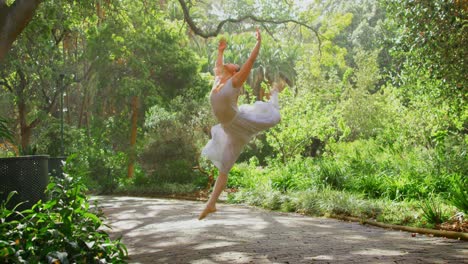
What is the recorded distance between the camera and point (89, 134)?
24.2m

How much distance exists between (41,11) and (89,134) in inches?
612

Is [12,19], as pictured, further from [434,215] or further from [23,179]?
[434,215]

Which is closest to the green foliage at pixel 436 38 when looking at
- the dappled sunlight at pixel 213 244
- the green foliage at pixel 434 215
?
the green foliage at pixel 434 215

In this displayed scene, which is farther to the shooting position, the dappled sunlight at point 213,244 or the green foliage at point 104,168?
the green foliage at point 104,168

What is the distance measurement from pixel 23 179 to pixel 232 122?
7.38 ft

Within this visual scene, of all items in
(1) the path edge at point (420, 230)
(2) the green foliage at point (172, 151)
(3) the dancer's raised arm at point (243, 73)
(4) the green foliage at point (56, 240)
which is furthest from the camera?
(2) the green foliage at point (172, 151)

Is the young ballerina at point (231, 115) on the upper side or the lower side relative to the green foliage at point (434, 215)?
Answer: upper

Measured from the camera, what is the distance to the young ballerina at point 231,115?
507cm

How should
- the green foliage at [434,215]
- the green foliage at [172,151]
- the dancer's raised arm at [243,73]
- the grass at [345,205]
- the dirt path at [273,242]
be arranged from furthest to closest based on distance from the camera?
1. the green foliage at [172,151]
2. the grass at [345,205]
3. the green foliage at [434,215]
4. the dirt path at [273,242]
5. the dancer's raised arm at [243,73]

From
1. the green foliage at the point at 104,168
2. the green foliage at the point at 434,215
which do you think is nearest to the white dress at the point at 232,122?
the green foliage at the point at 434,215

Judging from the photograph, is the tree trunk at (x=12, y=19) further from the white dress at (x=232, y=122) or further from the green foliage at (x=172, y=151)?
the green foliage at (x=172, y=151)

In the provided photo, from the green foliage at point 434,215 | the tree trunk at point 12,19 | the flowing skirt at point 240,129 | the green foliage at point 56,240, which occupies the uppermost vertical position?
the tree trunk at point 12,19

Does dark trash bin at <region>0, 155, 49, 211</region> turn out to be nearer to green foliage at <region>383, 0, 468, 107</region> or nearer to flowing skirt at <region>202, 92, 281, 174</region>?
flowing skirt at <region>202, 92, 281, 174</region>

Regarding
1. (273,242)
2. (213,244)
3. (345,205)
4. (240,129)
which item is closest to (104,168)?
(345,205)
